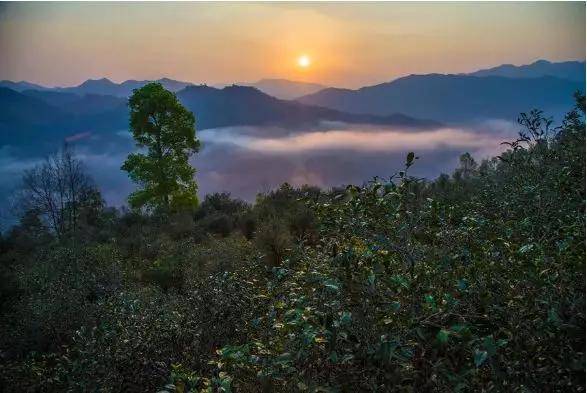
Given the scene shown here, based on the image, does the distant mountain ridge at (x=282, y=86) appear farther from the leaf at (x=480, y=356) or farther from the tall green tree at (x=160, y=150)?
the leaf at (x=480, y=356)

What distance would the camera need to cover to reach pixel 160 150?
83.5 ft

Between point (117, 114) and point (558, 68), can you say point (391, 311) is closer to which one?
point (558, 68)

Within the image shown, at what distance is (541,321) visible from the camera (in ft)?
9.61

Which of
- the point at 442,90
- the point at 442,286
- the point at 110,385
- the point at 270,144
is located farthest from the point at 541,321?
the point at 442,90

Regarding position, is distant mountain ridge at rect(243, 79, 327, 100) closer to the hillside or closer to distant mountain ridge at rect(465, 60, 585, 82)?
distant mountain ridge at rect(465, 60, 585, 82)

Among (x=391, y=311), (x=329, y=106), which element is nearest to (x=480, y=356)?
(x=391, y=311)

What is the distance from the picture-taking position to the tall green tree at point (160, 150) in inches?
968

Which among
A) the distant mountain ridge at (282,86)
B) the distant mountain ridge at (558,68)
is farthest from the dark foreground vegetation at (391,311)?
the distant mountain ridge at (282,86)

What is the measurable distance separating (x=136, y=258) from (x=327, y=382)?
14078 mm

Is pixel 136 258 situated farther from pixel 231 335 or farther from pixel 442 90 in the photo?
pixel 442 90

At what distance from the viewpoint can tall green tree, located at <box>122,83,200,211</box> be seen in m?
24.6

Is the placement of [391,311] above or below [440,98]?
below

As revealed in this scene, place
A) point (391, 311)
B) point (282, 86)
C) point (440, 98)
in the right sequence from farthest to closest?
point (440, 98) < point (282, 86) < point (391, 311)

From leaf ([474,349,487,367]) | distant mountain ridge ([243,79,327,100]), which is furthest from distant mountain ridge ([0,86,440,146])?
leaf ([474,349,487,367])
